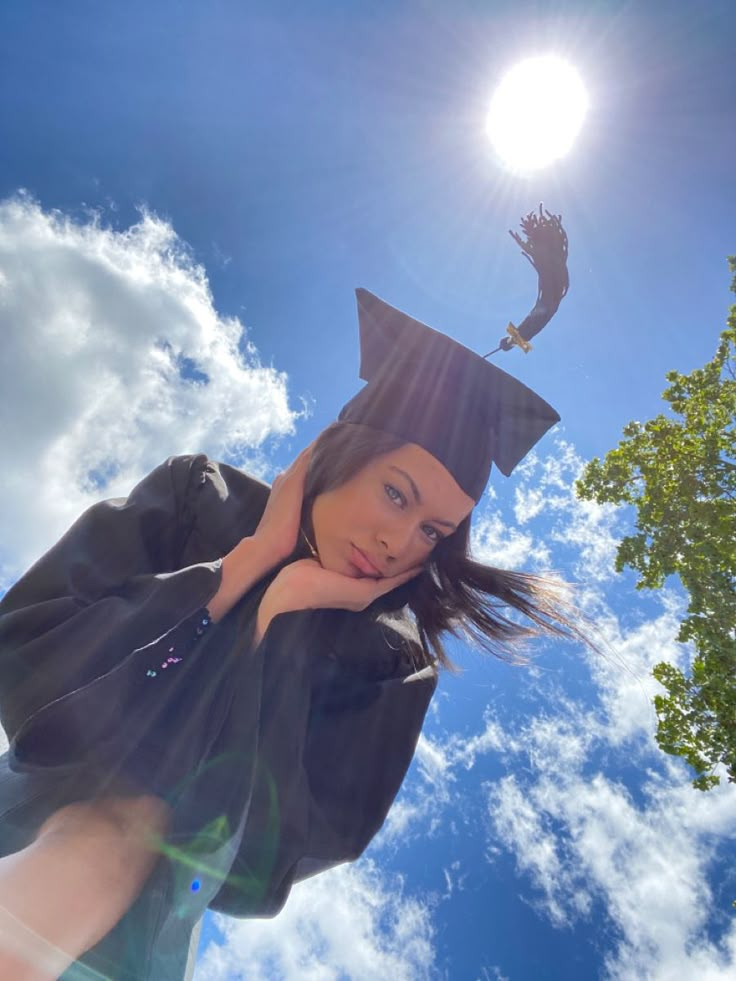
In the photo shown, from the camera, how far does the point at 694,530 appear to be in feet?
21.8

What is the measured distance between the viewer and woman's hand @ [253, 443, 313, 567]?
1893 millimetres

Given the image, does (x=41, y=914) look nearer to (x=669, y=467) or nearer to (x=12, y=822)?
(x=12, y=822)

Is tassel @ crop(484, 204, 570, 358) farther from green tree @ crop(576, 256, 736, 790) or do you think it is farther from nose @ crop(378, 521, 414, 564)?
green tree @ crop(576, 256, 736, 790)

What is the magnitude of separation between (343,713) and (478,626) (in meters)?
0.99

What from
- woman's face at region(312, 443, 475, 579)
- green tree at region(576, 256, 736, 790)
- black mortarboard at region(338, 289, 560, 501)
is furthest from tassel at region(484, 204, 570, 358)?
green tree at region(576, 256, 736, 790)

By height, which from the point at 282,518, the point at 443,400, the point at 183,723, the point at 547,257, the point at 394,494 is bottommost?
the point at 183,723

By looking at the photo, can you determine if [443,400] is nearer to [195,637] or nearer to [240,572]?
[240,572]

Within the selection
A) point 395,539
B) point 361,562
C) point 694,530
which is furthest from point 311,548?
point 694,530

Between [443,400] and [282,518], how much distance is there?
3.38 feet

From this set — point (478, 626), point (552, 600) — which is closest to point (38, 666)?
point (478, 626)

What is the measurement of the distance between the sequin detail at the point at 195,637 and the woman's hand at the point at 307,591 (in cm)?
17

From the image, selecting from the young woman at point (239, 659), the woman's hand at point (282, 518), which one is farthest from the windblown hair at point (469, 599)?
the woman's hand at point (282, 518)

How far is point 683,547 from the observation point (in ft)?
22.3

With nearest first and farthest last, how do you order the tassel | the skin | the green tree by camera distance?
1. the skin
2. the tassel
3. the green tree
